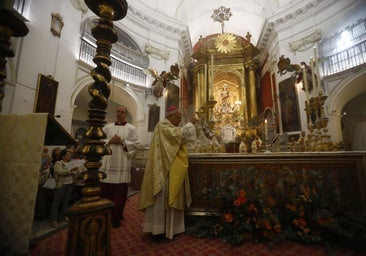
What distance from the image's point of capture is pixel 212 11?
42.0ft

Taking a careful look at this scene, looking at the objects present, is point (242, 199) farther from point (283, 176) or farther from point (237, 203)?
point (283, 176)

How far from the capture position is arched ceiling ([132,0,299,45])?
1020cm

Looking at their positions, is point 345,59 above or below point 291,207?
above

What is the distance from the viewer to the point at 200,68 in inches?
479

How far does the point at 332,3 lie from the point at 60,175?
11199mm

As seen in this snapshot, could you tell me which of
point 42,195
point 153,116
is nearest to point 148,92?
point 153,116

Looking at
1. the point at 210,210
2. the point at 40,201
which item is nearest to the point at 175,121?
the point at 210,210

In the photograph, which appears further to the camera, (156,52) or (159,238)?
(156,52)

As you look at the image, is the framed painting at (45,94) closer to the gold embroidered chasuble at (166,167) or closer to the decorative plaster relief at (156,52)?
the gold embroidered chasuble at (166,167)

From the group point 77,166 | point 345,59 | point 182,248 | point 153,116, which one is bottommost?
point 182,248

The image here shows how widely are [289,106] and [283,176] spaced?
6.72 meters

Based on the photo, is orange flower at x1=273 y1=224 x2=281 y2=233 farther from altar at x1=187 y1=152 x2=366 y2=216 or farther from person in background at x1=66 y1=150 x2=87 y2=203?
person in background at x1=66 y1=150 x2=87 y2=203

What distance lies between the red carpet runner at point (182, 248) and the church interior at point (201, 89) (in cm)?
58

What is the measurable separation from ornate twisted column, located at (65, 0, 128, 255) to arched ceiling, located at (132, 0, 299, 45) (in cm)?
Result: 901
